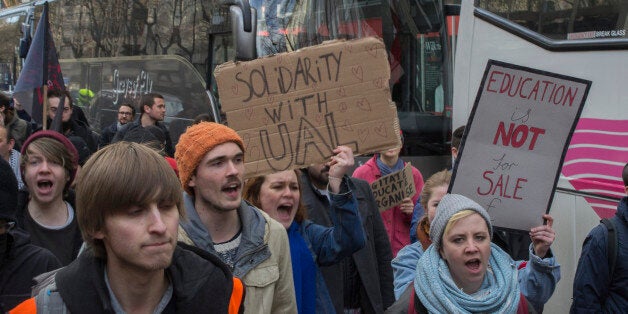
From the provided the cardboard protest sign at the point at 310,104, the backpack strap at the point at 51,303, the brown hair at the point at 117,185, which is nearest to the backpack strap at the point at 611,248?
the cardboard protest sign at the point at 310,104

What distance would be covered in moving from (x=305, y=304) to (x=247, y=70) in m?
1.20

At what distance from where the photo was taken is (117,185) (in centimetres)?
220

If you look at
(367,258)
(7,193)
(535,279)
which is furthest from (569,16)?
(7,193)

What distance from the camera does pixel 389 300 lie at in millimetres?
5219

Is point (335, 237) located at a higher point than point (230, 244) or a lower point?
lower

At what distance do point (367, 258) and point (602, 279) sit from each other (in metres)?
1.31

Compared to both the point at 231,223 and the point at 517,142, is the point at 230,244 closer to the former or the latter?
the point at 231,223

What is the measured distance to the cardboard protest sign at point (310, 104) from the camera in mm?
4051

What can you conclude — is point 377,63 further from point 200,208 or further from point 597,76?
point 597,76

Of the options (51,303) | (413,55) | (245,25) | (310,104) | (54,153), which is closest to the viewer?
(51,303)

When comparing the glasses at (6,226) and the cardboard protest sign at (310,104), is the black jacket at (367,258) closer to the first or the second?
the cardboard protest sign at (310,104)

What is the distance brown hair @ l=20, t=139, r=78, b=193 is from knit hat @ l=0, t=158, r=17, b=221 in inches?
53.4

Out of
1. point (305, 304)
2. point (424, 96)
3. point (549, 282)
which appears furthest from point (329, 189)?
point (424, 96)

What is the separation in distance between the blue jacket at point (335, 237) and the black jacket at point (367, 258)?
0.43m
